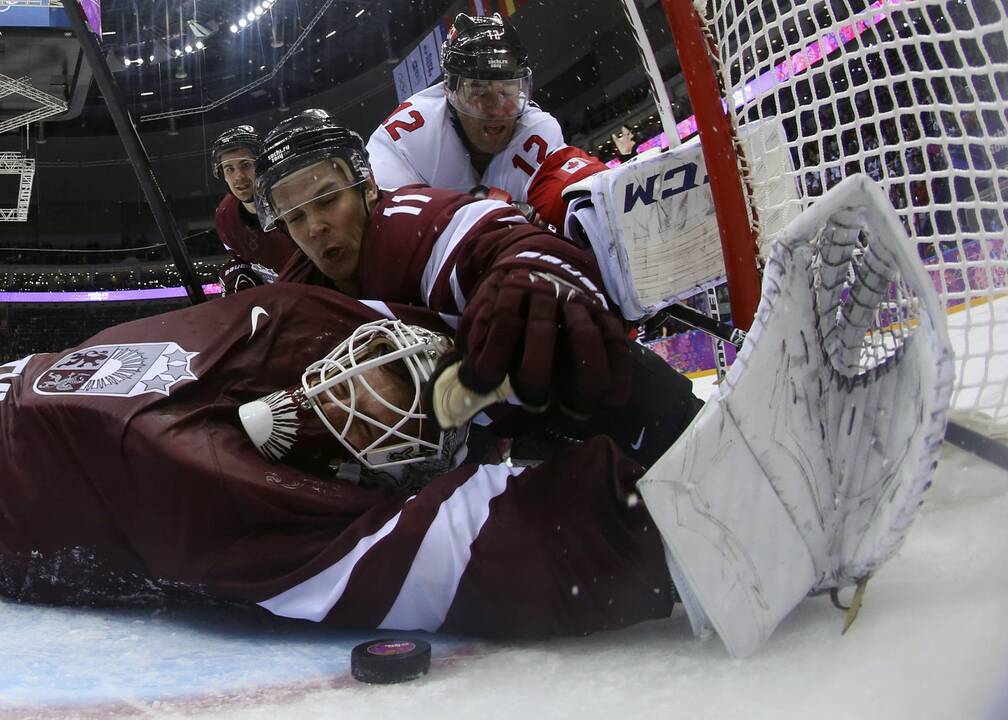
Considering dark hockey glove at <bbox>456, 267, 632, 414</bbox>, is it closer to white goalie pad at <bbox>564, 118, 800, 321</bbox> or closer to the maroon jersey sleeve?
the maroon jersey sleeve

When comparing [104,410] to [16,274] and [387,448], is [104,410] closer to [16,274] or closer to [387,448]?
[387,448]

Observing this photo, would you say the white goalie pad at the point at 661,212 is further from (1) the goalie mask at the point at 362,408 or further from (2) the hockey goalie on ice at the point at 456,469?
(1) the goalie mask at the point at 362,408

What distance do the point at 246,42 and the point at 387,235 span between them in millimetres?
6970

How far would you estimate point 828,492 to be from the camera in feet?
2.41

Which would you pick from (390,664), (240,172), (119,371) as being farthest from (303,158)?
(240,172)

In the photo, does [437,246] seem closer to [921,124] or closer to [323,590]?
A: [323,590]

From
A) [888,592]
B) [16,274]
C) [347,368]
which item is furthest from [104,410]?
[16,274]

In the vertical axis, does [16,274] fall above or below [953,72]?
above

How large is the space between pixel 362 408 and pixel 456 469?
129mm

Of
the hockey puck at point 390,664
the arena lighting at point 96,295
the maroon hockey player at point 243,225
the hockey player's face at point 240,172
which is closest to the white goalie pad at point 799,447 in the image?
the hockey puck at point 390,664

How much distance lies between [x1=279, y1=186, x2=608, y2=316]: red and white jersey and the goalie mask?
125 millimetres

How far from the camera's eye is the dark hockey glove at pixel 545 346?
71 cm

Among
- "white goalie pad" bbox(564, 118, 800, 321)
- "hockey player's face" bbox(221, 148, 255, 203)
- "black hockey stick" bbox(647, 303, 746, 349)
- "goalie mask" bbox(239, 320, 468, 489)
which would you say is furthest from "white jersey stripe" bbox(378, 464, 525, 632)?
"hockey player's face" bbox(221, 148, 255, 203)

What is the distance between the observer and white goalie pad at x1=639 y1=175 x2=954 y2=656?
2.27ft
